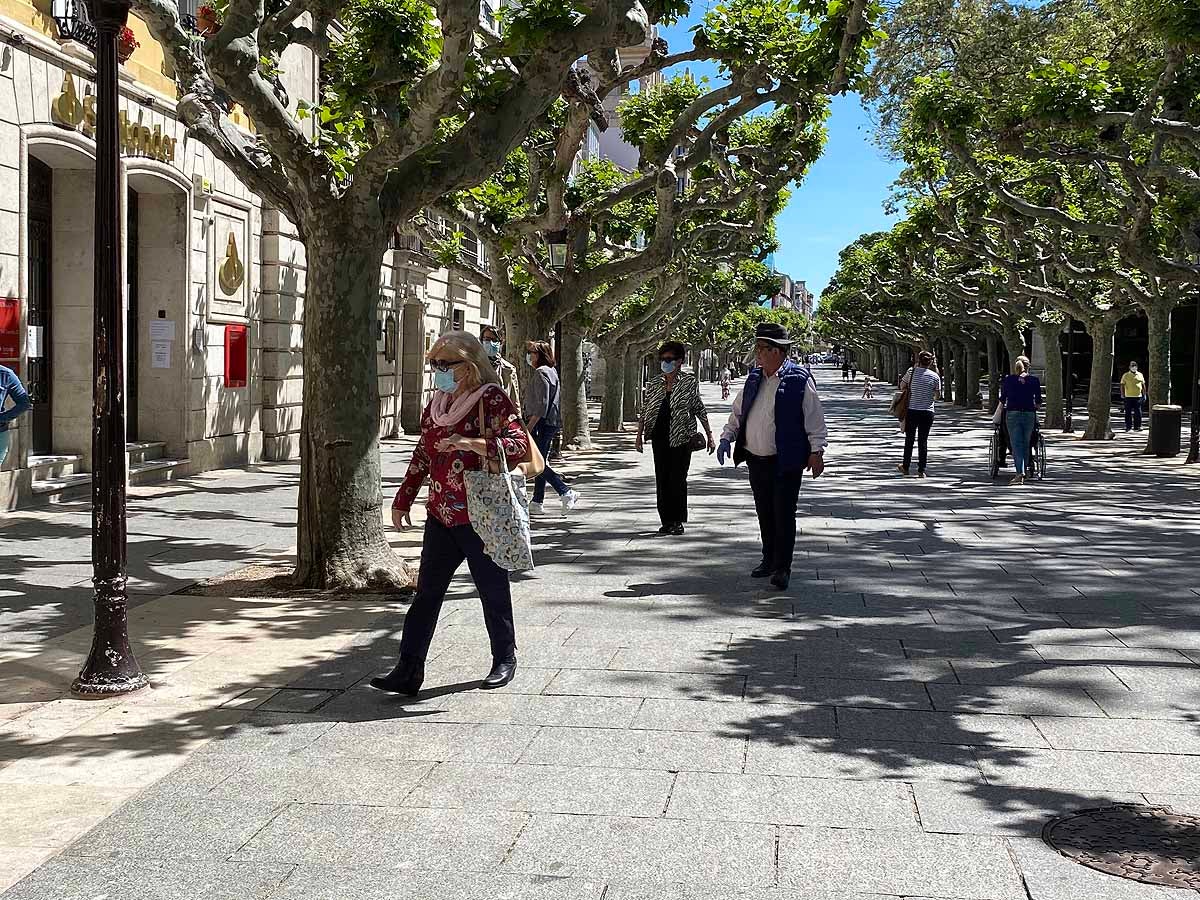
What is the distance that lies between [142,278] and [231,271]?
1.78 metres

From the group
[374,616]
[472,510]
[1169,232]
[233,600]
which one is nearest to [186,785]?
[472,510]

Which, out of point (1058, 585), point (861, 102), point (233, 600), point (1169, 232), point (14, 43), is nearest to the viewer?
point (233, 600)

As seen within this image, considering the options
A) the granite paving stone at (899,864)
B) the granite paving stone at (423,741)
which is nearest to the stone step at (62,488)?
the granite paving stone at (423,741)

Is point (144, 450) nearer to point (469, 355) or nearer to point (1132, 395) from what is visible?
point (469, 355)

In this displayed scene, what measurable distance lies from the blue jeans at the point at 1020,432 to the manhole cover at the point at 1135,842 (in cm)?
1304

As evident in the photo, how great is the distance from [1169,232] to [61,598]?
2156cm

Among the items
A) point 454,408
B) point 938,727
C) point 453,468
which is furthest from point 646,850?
point 454,408

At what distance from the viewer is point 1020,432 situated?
1700 cm

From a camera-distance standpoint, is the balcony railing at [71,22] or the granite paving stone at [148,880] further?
the balcony railing at [71,22]

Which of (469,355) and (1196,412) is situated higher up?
(469,355)

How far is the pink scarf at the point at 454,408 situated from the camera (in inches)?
231

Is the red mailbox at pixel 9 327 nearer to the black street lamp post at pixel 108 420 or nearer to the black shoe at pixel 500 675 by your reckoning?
the black street lamp post at pixel 108 420

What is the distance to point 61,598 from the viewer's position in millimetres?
8156

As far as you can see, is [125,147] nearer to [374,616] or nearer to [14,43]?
[14,43]
